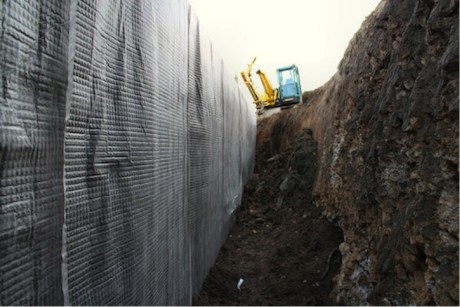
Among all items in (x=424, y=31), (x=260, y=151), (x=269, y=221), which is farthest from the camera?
(x=260, y=151)

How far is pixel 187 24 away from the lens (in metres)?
2.47

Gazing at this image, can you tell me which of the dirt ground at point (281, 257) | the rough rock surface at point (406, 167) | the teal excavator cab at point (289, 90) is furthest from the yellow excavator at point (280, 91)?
the rough rock surface at point (406, 167)

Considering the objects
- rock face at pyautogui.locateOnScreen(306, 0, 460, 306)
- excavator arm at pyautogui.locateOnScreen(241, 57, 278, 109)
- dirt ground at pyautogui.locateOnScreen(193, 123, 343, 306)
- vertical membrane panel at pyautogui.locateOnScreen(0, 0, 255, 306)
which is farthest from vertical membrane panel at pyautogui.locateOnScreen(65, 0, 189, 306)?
excavator arm at pyautogui.locateOnScreen(241, 57, 278, 109)

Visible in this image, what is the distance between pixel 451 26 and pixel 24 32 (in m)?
2.14

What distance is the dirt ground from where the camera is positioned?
3115 millimetres

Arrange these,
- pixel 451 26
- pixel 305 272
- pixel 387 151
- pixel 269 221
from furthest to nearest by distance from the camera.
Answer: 1. pixel 269 221
2. pixel 305 272
3. pixel 387 151
4. pixel 451 26

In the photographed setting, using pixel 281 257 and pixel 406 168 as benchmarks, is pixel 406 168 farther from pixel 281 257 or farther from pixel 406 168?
pixel 281 257

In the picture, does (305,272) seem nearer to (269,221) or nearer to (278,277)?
(278,277)

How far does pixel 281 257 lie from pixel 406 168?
8.66ft

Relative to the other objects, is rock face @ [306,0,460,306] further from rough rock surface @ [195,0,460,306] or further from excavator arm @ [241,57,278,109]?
excavator arm @ [241,57,278,109]

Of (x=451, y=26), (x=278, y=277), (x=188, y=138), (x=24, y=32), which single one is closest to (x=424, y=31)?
(x=451, y=26)

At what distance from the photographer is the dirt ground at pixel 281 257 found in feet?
10.2

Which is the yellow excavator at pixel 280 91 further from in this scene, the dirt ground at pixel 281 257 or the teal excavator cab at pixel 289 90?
the dirt ground at pixel 281 257

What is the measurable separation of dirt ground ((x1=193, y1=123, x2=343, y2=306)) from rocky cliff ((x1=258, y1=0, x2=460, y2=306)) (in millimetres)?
477
